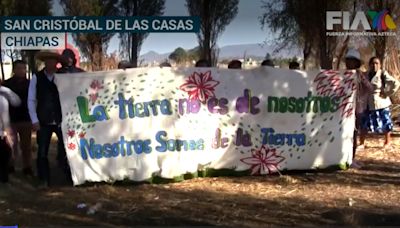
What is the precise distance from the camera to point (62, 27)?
35.1ft

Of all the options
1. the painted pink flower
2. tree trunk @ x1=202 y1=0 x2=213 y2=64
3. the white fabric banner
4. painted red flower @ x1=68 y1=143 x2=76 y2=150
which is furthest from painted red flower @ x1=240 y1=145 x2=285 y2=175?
tree trunk @ x1=202 y1=0 x2=213 y2=64

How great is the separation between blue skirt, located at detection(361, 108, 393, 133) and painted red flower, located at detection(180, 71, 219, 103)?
331 cm

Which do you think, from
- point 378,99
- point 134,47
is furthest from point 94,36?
point 378,99

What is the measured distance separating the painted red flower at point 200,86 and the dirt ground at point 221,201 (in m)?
1.05

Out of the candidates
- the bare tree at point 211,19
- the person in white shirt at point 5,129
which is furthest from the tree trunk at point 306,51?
the person in white shirt at point 5,129

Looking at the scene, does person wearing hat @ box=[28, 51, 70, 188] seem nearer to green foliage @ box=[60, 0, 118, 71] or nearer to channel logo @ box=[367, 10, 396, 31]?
green foliage @ box=[60, 0, 118, 71]

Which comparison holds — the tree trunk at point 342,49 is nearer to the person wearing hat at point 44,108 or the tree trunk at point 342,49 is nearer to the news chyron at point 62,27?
the news chyron at point 62,27

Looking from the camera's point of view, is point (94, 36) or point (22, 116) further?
Result: point (94, 36)

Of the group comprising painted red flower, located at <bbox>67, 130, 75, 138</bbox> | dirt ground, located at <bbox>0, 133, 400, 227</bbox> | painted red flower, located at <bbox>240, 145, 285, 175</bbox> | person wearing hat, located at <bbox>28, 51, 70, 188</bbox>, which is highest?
person wearing hat, located at <bbox>28, 51, 70, 188</bbox>

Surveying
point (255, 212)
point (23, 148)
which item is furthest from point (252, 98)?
point (23, 148)

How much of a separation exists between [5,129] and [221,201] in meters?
2.81

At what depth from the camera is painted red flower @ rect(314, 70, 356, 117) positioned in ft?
25.9

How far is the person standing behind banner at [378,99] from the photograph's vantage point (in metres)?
9.52

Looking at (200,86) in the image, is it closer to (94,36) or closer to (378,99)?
(378,99)
